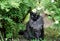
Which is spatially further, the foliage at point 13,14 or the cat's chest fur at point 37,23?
the cat's chest fur at point 37,23

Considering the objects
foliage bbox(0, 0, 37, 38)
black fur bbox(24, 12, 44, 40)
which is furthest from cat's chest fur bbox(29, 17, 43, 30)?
foliage bbox(0, 0, 37, 38)

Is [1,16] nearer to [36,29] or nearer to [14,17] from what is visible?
[14,17]

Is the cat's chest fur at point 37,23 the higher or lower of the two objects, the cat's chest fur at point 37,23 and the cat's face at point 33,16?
the lower

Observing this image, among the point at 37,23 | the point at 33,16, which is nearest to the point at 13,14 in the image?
the point at 33,16

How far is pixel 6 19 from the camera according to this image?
14.2ft

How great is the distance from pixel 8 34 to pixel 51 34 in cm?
95

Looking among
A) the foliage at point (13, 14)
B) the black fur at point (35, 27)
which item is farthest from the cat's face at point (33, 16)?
the foliage at point (13, 14)

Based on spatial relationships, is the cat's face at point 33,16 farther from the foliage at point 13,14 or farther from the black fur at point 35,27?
the foliage at point 13,14

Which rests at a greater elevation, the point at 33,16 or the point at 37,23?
the point at 33,16

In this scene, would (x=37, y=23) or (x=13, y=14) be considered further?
(x=37, y=23)

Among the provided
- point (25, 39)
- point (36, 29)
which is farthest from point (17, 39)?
point (36, 29)

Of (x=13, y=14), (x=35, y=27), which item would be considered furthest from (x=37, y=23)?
(x=13, y=14)

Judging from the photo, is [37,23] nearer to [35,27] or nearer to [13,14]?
[35,27]

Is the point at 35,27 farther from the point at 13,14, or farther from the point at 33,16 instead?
the point at 13,14
